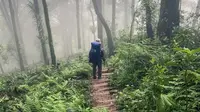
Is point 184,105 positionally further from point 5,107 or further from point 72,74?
point 72,74

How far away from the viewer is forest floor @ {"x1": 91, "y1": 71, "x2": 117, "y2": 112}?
884 centimetres

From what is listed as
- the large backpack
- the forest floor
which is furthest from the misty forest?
the large backpack

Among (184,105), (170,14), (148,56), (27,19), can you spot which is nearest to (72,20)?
(27,19)

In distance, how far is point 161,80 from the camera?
20.2 ft

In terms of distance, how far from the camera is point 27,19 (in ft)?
194

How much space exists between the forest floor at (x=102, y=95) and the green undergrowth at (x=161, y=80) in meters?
0.29

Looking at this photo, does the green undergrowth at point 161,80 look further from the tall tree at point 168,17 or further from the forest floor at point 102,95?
the tall tree at point 168,17

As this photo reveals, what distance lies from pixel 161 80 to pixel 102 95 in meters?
4.23

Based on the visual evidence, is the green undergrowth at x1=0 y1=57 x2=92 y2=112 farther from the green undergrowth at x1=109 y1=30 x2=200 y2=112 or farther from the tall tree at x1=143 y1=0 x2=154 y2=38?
the tall tree at x1=143 y1=0 x2=154 y2=38

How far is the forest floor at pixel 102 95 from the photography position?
884cm

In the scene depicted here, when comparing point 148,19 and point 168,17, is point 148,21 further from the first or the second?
point 168,17

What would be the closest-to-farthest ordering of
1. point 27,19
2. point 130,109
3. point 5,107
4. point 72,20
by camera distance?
point 130,109, point 5,107, point 27,19, point 72,20

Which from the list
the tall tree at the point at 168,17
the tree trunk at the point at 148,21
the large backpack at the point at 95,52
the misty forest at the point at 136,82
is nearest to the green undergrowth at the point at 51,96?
the misty forest at the point at 136,82

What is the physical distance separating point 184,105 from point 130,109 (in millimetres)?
1663
